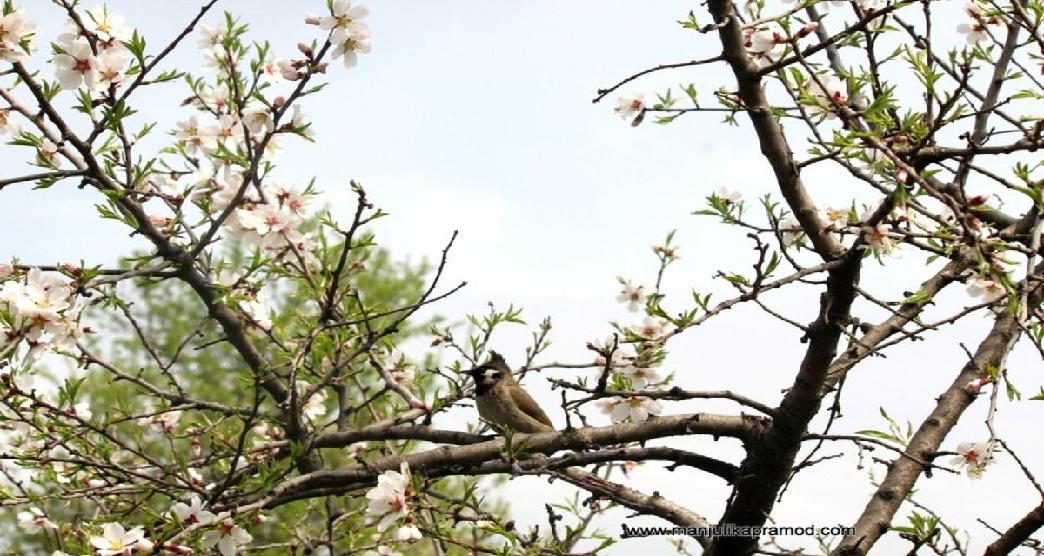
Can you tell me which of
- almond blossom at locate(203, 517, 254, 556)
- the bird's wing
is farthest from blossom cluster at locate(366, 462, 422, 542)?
the bird's wing

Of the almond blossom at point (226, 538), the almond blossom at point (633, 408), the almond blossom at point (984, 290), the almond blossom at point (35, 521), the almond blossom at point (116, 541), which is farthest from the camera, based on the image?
the almond blossom at point (35, 521)

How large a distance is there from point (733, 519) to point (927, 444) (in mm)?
749

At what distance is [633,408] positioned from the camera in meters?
3.96

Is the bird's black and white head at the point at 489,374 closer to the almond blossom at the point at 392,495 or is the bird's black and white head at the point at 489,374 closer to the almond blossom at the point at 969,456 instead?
the almond blossom at the point at 392,495

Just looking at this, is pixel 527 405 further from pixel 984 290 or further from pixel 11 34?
pixel 11 34

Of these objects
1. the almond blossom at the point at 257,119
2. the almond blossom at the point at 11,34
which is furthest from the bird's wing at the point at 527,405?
the almond blossom at the point at 11,34

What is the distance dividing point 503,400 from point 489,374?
0.23 metres

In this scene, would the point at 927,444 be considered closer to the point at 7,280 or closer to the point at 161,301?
the point at 7,280

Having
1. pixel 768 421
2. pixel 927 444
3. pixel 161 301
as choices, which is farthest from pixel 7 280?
pixel 161 301

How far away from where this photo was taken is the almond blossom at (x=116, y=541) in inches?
124

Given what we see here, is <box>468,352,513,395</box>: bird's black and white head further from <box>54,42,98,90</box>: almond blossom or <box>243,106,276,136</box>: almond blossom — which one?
<box>54,42,98,90</box>: almond blossom

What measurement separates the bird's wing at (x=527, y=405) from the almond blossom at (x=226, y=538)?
1983 millimetres

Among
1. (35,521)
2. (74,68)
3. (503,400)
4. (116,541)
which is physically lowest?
(116,541)

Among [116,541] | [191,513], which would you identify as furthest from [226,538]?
[116,541]
